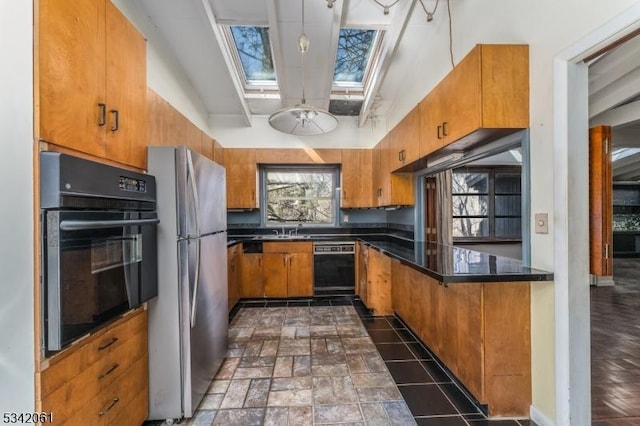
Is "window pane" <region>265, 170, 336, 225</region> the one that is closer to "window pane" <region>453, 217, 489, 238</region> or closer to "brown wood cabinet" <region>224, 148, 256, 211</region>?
"brown wood cabinet" <region>224, 148, 256, 211</region>

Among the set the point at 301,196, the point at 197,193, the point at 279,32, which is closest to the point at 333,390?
the point at 197,193

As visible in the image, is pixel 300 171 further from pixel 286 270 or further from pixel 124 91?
pixel 124 91

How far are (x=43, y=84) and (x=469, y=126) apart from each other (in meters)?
2.05

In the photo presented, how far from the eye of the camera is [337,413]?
185cm

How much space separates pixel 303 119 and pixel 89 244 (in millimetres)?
1632

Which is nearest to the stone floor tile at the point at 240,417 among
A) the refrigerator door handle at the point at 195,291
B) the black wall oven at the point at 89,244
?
the refrigerator door handle at the point at 195,291

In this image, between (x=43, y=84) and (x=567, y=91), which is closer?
(x=43, y=84)

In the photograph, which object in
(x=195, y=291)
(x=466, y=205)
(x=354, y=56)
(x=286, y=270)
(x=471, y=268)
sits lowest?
(x=286, y=270)

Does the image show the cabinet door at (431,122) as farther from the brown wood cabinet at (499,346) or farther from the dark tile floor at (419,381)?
the dark tile floor at (419,381)

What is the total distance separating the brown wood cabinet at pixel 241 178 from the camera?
444 cm

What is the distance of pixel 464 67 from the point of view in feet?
5.90

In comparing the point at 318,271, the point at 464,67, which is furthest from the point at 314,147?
the point at 464,67

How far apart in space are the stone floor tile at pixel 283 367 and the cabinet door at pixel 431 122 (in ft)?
7.04

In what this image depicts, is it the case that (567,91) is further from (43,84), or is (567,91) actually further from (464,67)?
(43,84)
